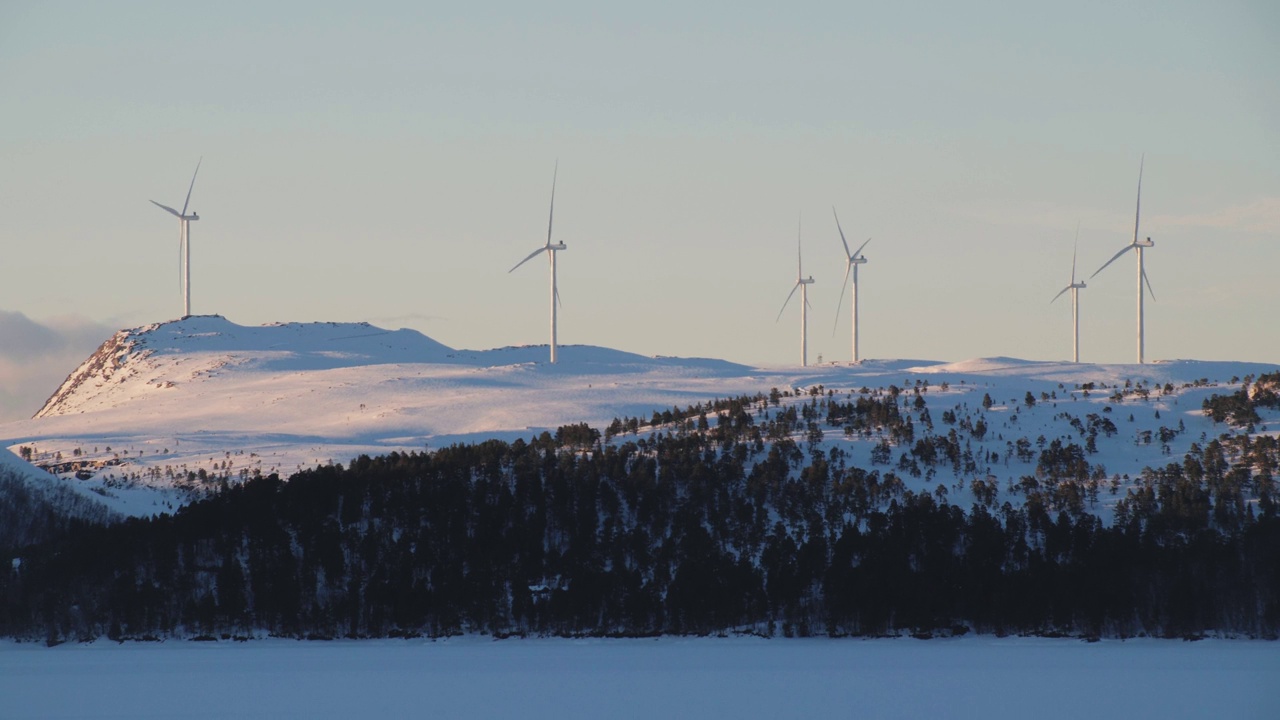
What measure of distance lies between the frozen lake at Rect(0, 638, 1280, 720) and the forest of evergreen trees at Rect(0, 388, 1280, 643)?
3641 millimetres

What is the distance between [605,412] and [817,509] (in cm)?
6084

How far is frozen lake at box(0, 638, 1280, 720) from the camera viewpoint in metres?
73.4

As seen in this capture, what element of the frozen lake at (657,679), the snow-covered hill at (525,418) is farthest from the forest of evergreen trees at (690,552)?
the snow-covered hill at (525,418)

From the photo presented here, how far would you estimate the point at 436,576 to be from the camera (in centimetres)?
10750

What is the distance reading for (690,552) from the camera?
354ft

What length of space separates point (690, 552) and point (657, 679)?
87.5 feet

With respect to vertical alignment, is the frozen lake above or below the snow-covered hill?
below

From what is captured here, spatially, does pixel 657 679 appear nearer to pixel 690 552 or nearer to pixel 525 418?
pixel 690 552

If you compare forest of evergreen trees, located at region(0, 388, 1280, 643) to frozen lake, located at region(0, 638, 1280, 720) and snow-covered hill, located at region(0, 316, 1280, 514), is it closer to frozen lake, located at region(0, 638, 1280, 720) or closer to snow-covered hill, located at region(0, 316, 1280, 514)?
frozen lake, located at region(0, 638, 1280, 720)

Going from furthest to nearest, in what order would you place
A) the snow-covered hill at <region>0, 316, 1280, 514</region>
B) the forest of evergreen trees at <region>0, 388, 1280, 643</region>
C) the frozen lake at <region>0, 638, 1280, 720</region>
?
the snow-covered hill at <region>0, 316, 1280, 514</region>, the forest of evergreen trees at <region>0, 388, 1280, 643</region>, the frozen lake at <region>0, 638, 1280, 720</region>

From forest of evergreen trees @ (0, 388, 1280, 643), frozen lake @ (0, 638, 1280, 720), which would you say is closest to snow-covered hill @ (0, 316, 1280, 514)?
forest of evergreen trees @ (0, 388, 1280, 643)

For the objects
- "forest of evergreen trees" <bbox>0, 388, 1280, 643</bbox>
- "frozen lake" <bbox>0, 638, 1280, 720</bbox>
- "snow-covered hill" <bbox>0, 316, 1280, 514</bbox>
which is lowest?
"frozen lake" <bbox>0, 638, 1280, 720</bbox>

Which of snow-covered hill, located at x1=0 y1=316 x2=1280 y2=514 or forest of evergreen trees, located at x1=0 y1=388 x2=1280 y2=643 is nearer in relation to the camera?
forest of evergreen trees, located at x1=0 y1=388 x2=1280 y2=643

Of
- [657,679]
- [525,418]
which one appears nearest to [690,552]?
[657,679]
